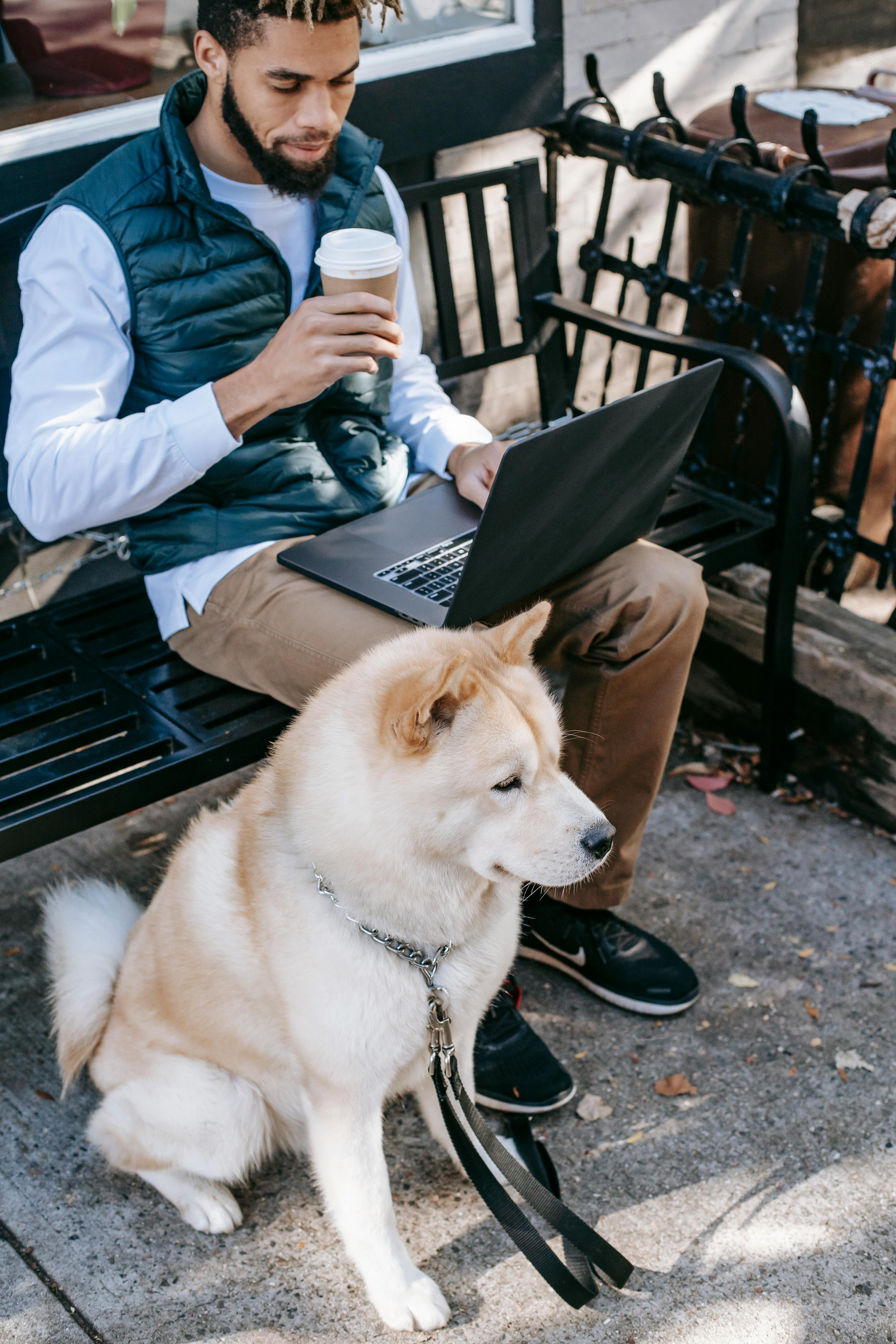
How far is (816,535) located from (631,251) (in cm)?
106

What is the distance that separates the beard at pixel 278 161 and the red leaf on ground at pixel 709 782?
6.15 ft

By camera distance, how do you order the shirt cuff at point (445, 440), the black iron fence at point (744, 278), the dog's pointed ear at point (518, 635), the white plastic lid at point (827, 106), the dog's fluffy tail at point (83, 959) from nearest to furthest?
the dog's pointed ear at point (518, 635) → the dog's fluffy tail at point (83, 959) → the shirt cuff at point (445, 440) → the black iron fence at point (744, 278) → the white plastic lid at point (827, 106)

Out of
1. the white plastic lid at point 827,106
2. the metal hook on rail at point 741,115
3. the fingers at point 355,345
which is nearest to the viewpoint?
the fingers at point 355,345

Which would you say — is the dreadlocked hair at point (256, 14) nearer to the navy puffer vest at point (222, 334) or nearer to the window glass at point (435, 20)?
the navy puffer vest at point (222, 334)

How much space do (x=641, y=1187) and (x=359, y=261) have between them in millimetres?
1813

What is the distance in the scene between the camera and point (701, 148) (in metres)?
3.45

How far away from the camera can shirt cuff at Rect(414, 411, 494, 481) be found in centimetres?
287

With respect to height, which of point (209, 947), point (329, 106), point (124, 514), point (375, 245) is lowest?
point (209, 947)

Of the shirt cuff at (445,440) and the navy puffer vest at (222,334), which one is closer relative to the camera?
the navy puffer vest at (222,334)

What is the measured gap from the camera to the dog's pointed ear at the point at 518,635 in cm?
185

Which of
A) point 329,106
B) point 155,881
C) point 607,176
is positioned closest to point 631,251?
point 607,176

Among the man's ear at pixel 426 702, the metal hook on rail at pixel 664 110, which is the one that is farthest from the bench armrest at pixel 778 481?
the man's ear at pixel 426 702

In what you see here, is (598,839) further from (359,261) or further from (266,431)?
(266,431)

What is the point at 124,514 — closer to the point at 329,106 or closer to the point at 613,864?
the point at 329,106
